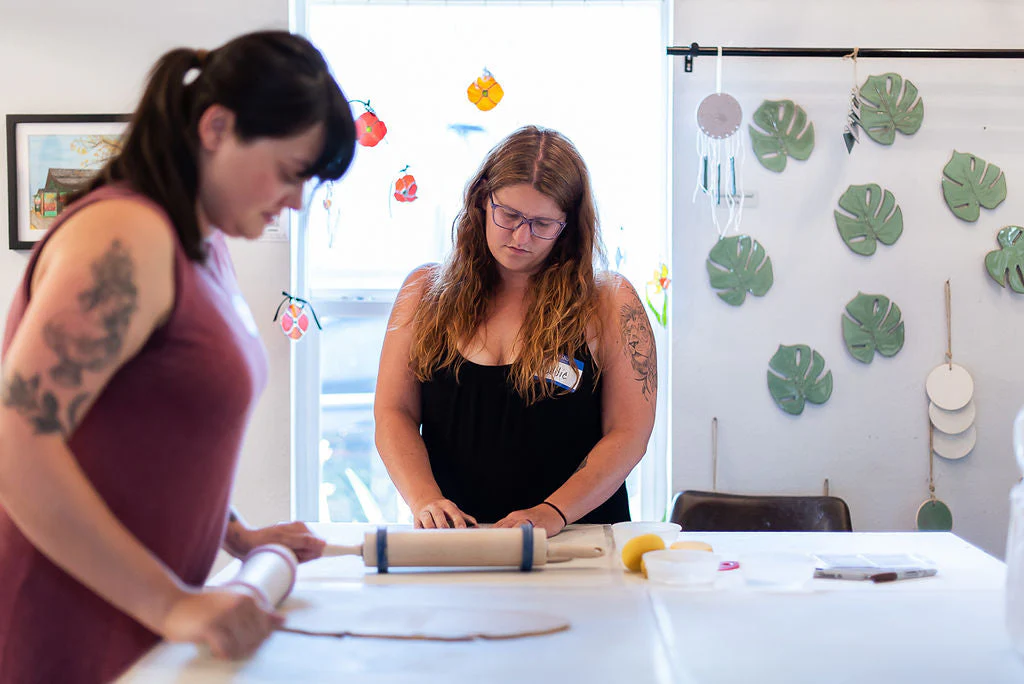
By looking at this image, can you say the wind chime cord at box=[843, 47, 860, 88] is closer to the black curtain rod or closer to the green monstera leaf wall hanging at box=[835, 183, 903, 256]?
the black curtain rod

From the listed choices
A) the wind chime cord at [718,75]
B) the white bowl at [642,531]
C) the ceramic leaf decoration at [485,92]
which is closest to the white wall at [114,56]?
the ceramic leaf decoration at [485,92]

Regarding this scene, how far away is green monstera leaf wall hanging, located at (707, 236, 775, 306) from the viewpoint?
283 cm

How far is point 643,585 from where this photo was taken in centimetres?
131

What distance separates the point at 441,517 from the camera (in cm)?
156

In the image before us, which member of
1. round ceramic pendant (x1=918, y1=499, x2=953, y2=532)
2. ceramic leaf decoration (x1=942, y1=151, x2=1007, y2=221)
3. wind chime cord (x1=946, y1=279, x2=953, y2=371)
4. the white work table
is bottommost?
round ceramic pendant (x1=918, y1=499, x2=953, y2=532)

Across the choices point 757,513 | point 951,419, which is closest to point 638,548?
point 757,513

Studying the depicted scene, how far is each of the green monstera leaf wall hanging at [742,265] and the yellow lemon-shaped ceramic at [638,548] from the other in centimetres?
157

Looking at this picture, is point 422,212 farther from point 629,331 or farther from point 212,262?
point 212,262

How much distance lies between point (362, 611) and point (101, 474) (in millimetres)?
414

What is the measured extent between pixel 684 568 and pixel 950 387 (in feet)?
6.13

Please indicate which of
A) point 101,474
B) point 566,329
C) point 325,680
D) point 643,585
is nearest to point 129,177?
point 101,474

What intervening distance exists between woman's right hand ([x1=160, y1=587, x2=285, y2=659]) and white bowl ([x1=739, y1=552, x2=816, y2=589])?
74cm

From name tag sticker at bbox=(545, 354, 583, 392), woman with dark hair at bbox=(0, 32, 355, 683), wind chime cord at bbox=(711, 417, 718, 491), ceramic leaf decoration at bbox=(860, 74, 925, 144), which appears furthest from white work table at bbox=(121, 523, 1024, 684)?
ceramic leaf decoration at bbox=(860, 74, 925, 144)

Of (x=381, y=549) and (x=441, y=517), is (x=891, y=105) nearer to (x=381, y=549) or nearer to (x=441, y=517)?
(x=441, y=517)
